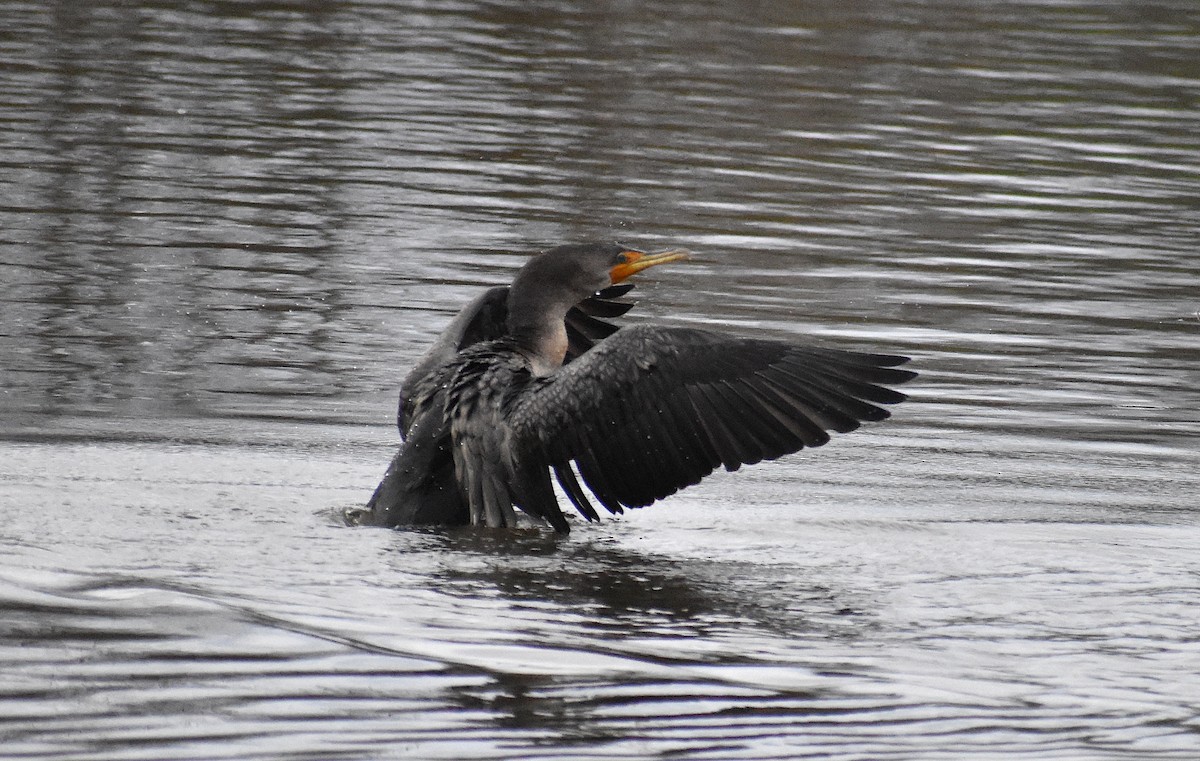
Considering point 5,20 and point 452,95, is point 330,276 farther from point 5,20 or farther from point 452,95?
point 5,20

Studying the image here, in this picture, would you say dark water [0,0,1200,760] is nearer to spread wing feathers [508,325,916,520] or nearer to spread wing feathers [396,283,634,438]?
spread wing feathers [508,325,916,520]

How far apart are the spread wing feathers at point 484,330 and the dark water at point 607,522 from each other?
1.35 ft

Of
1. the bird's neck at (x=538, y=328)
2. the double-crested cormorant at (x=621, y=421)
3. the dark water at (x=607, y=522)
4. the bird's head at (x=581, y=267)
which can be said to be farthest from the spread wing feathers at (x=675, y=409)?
the bird's head at (x=581, y=267)

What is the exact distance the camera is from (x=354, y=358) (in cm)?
872

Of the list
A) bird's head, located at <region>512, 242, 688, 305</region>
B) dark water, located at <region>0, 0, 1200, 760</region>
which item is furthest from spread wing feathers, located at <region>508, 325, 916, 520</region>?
bird's head, located at <region>512, 242, 688, 305</region>

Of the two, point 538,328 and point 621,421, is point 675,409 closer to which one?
point 621,421

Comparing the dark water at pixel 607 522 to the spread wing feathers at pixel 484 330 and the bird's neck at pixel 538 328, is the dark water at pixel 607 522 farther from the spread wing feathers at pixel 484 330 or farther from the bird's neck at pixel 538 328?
the bird's neck at pixel 538 328

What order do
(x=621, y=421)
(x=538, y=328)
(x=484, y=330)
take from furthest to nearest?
(x=484, y=330) < (x=538, y=328) < (x=621, y=421)

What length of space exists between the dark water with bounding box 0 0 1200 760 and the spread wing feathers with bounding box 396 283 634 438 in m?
0.41

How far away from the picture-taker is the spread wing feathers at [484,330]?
6703 millimetres

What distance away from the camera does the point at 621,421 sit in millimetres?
6141

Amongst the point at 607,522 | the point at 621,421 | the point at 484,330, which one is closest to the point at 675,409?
the point at 621,421

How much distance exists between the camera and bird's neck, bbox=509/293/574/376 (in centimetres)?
674

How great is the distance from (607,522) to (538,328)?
2.28ft
